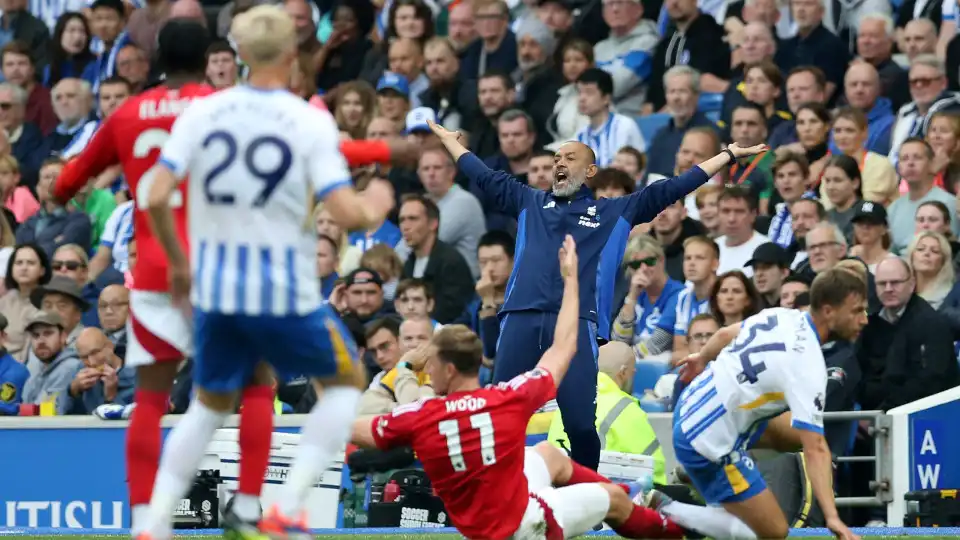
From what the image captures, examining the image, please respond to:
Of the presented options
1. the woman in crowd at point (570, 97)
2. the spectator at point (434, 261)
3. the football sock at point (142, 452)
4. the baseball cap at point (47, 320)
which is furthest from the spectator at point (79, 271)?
the football sock at point (142, 452)

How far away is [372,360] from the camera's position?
46.3 ft

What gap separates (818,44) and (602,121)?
78.6 inches

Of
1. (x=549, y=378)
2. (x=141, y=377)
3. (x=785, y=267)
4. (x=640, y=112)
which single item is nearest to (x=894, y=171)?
(x=785, y=267)

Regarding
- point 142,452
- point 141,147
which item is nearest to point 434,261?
point 141,147

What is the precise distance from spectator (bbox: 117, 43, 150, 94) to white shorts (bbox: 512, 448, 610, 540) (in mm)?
11480

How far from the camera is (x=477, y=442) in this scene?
8.83 metres

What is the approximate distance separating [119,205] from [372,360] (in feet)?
15.6

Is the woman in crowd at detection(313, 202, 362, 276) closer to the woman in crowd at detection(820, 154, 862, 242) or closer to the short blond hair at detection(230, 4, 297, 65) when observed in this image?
the woman in crowd at detection(820, 154, 862, 242)

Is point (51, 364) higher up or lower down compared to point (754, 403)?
higher up

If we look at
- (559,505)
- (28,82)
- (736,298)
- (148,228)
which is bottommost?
(559,505)

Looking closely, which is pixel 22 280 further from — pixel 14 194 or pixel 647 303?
pixel 647 303

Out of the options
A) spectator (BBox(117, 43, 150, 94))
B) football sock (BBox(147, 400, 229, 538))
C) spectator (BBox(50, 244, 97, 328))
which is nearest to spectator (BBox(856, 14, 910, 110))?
spectator (BBox(50, 244, 97, 328))

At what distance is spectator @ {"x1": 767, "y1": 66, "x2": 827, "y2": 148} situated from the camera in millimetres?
16031

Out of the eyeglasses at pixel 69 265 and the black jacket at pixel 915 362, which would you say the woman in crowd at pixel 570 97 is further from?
the black jacket at pixel 915 362
